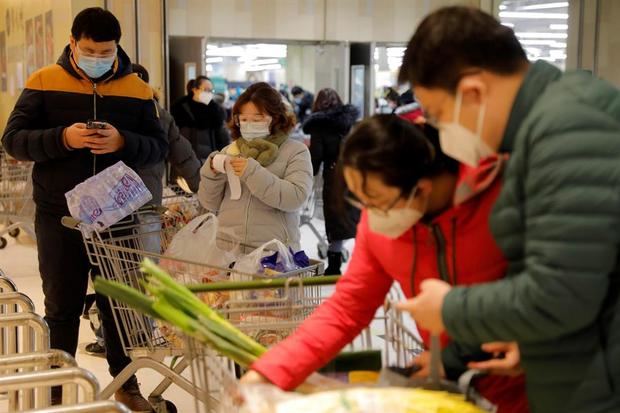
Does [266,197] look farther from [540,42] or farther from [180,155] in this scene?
[540,42]

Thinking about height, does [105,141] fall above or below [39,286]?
above

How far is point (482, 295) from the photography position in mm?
1305

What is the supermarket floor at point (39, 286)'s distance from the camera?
162 inches

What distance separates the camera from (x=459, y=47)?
4.33 ft

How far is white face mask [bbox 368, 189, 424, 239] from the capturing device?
1475 mm

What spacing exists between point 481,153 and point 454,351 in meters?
0.39

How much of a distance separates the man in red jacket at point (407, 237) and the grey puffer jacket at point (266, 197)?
1.91 meters

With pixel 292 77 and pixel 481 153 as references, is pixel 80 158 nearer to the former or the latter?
pixel 481 153

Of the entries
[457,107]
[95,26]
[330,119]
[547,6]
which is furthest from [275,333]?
[547,6]

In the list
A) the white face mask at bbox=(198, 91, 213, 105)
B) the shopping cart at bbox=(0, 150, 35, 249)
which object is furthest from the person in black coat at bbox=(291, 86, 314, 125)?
the shopping cart at bbox=(0, 150, 35, 249)

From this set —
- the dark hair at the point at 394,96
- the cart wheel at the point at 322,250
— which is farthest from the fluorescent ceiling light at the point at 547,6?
the dark hair at the point at 394,96

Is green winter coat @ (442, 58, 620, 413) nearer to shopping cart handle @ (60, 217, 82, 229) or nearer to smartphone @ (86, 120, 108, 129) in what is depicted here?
shopping cart handle @ (60, 217, 82, 229)

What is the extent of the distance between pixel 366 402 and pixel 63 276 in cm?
243

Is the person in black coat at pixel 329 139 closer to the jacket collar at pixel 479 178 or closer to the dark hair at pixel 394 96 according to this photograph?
the dark hair at pixel 394 96
